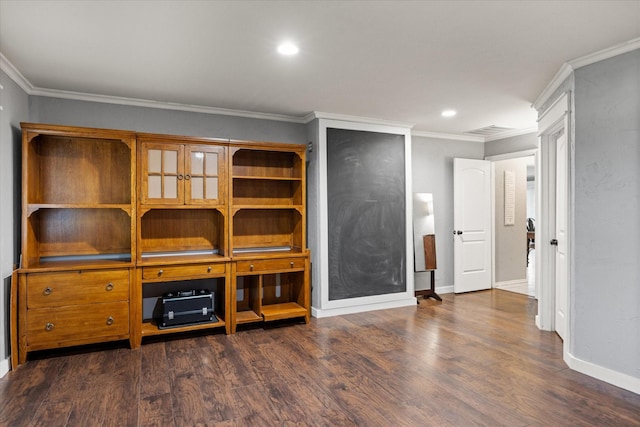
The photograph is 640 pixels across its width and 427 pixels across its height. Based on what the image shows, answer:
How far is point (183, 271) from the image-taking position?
12.6 ft

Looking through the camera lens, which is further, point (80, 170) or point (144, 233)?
point (144, 233)

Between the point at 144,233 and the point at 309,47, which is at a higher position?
the point at 309,47

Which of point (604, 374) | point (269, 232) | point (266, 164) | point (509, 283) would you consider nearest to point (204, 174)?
point (266, 164)

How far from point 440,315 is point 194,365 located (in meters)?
2.90

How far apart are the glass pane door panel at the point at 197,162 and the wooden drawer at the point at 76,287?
1159 mm

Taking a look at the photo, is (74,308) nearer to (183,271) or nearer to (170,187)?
(183,271)

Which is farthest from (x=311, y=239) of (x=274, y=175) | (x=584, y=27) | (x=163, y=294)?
(x=584, y=27)

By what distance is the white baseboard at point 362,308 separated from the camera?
4648 millimetres

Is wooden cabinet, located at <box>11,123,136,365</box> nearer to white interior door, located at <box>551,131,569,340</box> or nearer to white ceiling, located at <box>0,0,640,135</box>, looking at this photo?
white ceiling, located at <box>0,0,640,135</box>

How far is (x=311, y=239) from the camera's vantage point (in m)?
4.77

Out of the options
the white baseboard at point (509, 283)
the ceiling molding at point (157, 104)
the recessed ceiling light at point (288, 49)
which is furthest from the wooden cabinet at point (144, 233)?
the white baseboard at point (509, 283)

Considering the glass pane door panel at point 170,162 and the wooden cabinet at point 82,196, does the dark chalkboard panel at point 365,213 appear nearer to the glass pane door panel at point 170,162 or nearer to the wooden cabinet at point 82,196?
the glass pane door panel at point 170,162

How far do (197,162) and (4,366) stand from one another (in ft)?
7.49

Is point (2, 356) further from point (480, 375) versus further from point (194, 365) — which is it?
point (480, 375)
